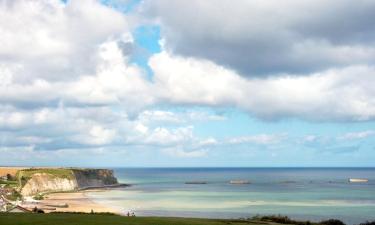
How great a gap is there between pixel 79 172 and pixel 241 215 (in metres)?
112

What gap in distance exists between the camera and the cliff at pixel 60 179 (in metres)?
146

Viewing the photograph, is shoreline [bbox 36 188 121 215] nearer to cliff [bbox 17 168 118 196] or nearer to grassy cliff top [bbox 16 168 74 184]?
cliff [bbox 17 168 118 196]

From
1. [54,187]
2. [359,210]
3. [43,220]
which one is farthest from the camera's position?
[54,187]

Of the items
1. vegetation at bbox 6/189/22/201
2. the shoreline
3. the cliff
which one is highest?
the cliff

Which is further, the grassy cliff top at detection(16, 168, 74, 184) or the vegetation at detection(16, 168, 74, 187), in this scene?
the grassy cliff top at detection(16, 168, 74, 184)

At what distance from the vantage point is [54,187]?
157750 mm

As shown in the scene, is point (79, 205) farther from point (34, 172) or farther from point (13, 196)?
point (34, 172)

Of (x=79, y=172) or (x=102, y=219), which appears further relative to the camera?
(x=79, y=172)

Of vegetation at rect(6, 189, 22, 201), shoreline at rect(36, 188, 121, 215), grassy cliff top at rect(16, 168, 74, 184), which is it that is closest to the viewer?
shoreline at rect(36, 188, 121, 215)

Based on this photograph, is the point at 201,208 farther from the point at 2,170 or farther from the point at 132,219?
the point at 2,170

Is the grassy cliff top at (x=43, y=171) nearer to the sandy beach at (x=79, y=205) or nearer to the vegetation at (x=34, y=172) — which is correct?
the vegetation at (x=34, y=172)

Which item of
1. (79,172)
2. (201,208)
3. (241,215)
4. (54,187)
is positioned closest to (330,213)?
(241,215)

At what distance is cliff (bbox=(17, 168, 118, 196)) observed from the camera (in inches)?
5758

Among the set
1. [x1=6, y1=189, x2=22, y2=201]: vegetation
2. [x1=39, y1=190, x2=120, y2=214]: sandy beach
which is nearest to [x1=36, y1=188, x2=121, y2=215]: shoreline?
[x1=39, y1=190, x2=120, y2=214]: sandy beach
